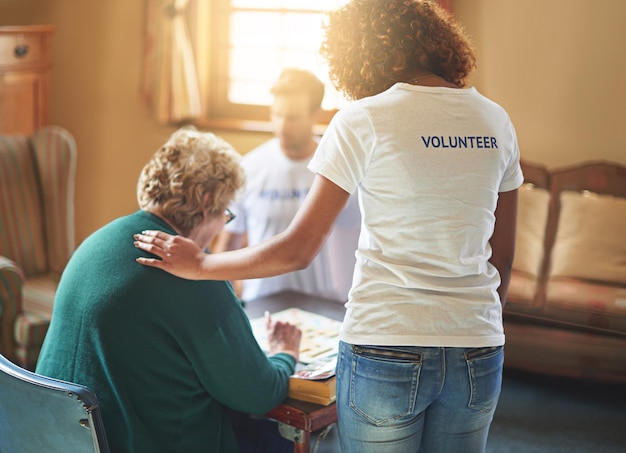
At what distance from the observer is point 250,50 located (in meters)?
4.50

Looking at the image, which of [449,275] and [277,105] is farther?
[277,105]

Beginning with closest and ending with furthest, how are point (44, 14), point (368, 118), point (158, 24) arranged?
point (368, 118), point (158, 24), point (44, 14)

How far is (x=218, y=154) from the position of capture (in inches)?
75.1

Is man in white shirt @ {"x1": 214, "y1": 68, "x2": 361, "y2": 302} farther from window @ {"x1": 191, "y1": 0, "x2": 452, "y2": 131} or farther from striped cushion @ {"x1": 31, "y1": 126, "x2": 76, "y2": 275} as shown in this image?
window @ {"x1": 191, "y1": 0, "x2": 452, "y2": 131}

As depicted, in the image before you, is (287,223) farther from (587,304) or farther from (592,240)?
(592,240)

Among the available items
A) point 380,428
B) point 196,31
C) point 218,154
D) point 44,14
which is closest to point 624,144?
point 196,31

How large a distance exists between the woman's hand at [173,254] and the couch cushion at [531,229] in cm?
241

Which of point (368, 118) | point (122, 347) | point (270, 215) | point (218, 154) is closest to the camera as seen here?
point (368, 118)

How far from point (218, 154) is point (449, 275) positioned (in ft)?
2.28

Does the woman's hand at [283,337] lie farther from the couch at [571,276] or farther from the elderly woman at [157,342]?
the couch at [571,276]

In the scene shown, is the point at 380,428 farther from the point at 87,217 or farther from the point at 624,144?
the point at 87,217

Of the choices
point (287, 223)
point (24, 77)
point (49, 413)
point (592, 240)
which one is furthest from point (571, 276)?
point (24, 77)

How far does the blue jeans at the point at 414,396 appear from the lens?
4.75ft

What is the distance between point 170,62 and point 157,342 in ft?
9.39
